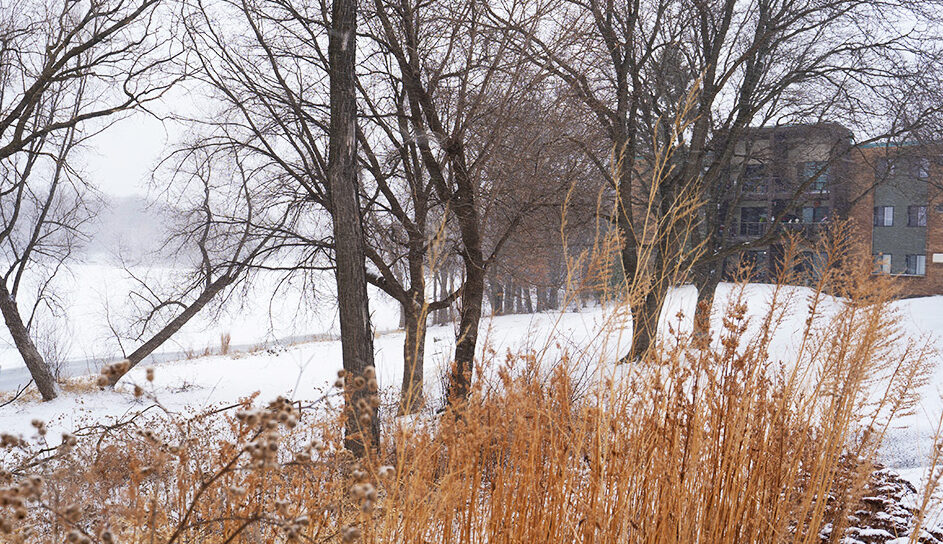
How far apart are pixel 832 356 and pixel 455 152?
10.2 ft

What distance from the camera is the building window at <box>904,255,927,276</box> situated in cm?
2019

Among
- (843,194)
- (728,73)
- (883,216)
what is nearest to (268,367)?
(728,73)

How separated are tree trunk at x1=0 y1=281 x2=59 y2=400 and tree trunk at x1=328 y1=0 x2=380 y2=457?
6270 mm

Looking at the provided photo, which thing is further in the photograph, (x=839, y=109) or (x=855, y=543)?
(x=839, y=109)

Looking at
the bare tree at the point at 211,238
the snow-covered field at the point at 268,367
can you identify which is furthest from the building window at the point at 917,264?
the bare tree at the point at 211,238

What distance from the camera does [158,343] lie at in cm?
711

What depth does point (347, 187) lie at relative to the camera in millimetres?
3910

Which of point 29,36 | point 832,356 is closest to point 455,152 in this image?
point 832,356

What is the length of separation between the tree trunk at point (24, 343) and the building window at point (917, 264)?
74.5ft

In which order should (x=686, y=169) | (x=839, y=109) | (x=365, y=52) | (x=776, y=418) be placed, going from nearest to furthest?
1. (x=776, y=418)
2. (x=365, y=52)
3. (x=686, y=169)
4. (x=839, y=109)

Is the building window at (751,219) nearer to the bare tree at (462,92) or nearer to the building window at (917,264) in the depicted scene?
the building window at (917,264)

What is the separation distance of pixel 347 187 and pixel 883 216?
22.5m

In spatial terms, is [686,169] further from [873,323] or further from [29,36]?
[29,36]

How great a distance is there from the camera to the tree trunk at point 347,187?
3.86 metres
